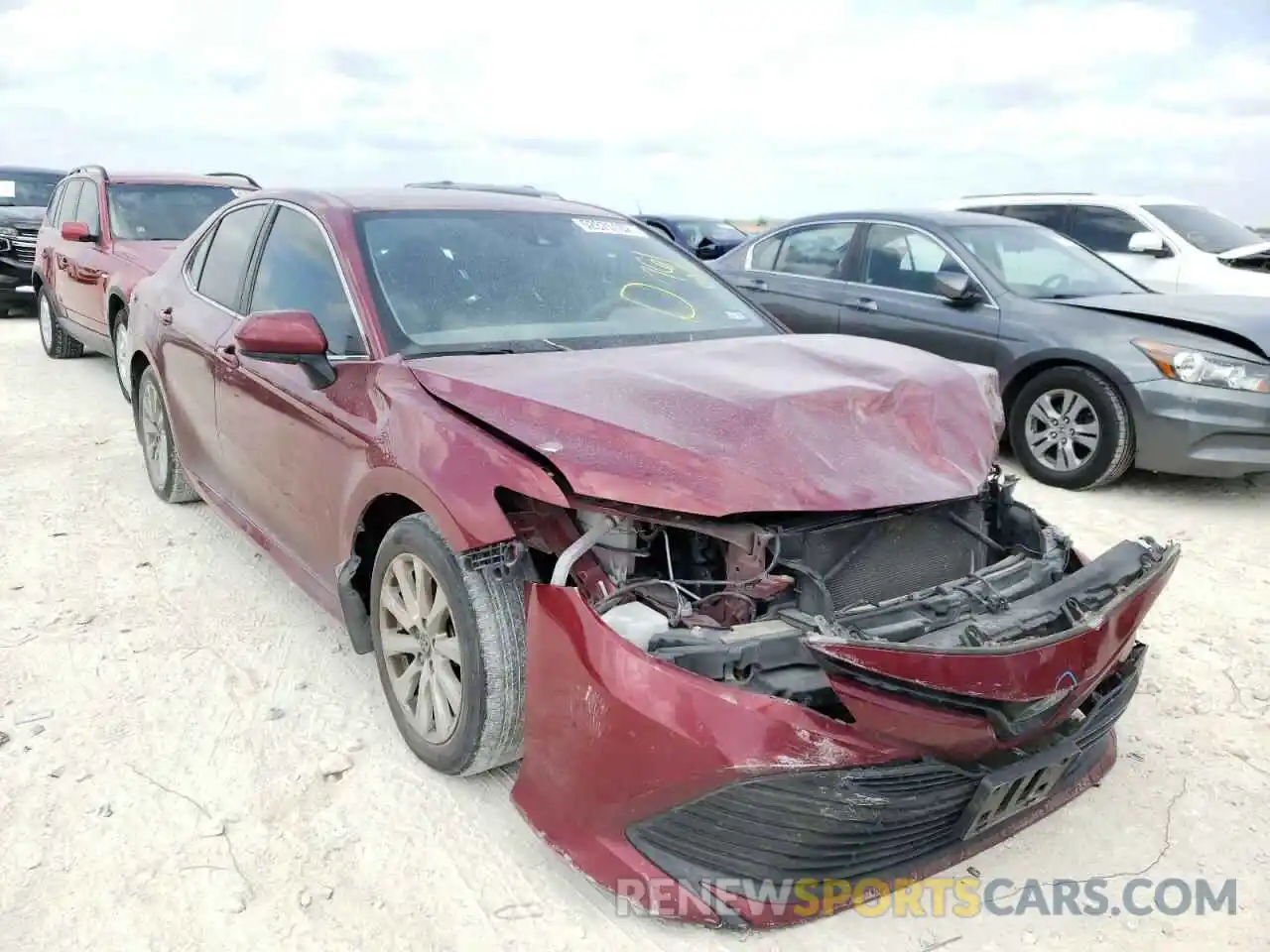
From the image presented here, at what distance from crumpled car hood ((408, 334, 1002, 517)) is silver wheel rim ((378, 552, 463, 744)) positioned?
519 mm

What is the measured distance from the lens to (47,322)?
8906 millimetres

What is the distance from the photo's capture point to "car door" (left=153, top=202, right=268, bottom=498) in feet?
12.6

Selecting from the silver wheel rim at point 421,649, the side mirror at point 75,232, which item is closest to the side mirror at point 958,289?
the silver wheel rim at point 421,649

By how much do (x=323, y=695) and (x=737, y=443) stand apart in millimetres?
1747

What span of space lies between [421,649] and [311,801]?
51 centimetres

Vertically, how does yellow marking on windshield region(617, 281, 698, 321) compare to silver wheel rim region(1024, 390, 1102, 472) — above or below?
above

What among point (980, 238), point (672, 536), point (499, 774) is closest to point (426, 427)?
point (672, 536)

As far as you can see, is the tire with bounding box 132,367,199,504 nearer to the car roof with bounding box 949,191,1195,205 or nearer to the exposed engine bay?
the exposed engine bay

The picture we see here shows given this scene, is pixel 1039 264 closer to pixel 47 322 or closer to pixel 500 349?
pixel 500 349

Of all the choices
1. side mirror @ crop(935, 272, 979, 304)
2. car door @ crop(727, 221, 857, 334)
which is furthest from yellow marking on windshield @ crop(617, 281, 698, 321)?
car door @ crop(727, 221, 857, 334)

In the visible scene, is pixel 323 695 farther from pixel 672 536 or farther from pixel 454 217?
pixel 454 217

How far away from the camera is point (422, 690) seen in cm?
271

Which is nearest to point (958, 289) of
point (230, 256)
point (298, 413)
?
point (230, 256)

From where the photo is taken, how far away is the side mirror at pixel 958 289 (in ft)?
19.5
